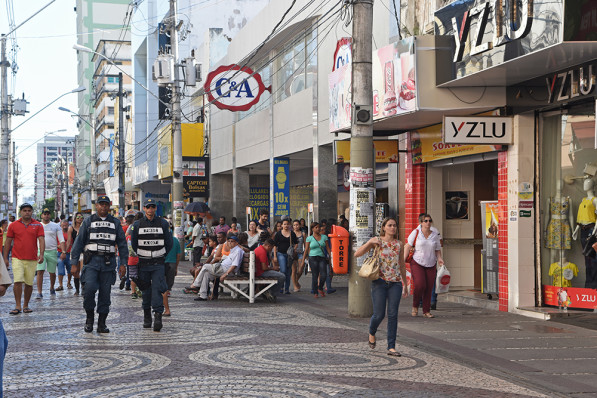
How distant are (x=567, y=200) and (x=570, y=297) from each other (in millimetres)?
1552

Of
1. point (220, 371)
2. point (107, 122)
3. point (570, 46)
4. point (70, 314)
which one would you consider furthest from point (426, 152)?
point (107, 122)

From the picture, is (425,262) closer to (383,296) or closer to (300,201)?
(383,296)

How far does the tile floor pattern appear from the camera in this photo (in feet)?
25.0

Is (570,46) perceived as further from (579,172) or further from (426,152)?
(426,152)

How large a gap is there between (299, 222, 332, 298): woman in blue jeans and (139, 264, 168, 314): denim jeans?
6.23 m

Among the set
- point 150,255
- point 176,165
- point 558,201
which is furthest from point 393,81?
point 176,165

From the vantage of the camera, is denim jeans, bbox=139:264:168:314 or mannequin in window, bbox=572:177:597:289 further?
mannequin in window, bbox=572:177:597:289

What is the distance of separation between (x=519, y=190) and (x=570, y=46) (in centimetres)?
369

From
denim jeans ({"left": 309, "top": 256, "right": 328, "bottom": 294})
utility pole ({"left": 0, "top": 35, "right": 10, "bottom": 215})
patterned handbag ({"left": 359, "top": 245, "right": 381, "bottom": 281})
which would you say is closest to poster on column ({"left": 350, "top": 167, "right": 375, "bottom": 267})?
patterned handbag ({"left": 359, "top": 245, "right": 381, "bottom": 281})

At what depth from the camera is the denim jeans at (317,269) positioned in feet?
58.7

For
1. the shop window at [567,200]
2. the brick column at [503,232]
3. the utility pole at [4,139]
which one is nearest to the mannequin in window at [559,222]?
the shop window at [567,200]

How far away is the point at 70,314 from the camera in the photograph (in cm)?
1406

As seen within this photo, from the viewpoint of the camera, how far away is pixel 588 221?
42.9ft

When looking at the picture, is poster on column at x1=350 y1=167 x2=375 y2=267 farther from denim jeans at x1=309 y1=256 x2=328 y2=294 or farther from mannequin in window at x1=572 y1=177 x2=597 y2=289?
denim jeans at x1=309 y1=256 x2=328 y2=294
